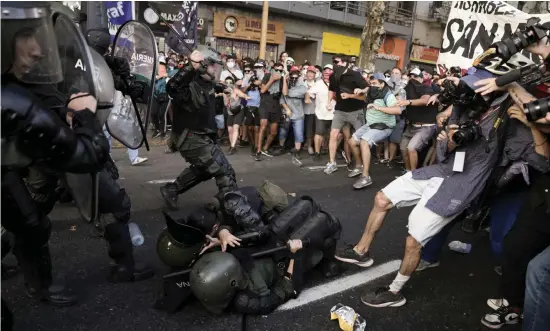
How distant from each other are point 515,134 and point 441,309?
4.24 feet

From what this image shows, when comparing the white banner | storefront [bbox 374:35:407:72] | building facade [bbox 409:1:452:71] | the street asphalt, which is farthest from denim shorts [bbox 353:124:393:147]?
building facade [bbox 409:1:452:71]

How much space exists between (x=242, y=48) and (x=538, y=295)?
18.0 meters

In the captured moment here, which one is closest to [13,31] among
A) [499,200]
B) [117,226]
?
[117,226]

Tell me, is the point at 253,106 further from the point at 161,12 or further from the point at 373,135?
the point at 161,12

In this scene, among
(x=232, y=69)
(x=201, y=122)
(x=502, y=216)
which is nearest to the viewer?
(x=502, y=216)

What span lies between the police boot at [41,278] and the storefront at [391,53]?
2507 centimetres

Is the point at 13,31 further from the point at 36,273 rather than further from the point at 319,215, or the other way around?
the point at 319,215

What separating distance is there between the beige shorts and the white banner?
286 cm

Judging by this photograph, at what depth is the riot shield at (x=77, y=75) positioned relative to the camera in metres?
2.00

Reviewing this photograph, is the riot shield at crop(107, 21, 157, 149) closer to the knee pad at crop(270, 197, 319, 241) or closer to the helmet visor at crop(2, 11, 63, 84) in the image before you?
the helmet visor at crop(2, 11, 63, 84)

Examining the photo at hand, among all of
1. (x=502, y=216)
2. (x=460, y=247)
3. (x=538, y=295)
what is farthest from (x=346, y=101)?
(x=538, y=295)

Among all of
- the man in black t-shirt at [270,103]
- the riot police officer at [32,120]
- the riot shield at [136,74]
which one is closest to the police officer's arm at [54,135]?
the riot police officer at [32,120]

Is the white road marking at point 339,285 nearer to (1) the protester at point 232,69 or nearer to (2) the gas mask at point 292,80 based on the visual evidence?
(2) the gas mask at point 292,80

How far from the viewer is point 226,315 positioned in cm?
276
